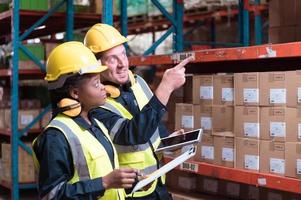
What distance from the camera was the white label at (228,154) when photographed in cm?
376

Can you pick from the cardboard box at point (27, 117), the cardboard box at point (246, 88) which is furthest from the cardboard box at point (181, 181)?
the cardboard box at point (27, 117)

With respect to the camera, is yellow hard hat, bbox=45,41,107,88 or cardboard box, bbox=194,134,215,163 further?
cardboard box, bbox=194,134,215,163

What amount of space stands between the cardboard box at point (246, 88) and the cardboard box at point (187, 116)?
0.43m

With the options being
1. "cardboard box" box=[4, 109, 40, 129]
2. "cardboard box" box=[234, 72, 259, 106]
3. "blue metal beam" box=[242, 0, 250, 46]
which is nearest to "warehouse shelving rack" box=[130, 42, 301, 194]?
"cardboard box" box=[234, 72, 259, 106]

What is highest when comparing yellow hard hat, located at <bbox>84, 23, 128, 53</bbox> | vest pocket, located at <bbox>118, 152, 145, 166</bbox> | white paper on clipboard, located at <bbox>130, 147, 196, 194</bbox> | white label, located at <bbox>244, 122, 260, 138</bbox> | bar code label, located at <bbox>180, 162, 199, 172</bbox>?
yellow hard hat, located at <bbox>84, 23, 128, 53</bbox>

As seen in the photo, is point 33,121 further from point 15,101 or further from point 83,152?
point 83,152

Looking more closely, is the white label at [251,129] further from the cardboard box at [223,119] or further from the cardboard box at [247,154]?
the cardboard box at [223,119]

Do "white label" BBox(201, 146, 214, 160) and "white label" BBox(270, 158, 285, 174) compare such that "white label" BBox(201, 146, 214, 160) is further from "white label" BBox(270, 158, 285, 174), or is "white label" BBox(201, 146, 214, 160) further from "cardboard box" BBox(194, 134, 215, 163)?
"white label" BBox(270, 158, 285, 174)

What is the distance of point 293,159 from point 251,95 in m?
0.52

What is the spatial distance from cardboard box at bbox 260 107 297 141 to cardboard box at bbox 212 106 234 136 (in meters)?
0.29

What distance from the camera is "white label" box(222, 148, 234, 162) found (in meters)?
3.76

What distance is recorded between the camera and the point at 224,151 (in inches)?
151

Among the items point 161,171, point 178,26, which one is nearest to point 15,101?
point 178,26

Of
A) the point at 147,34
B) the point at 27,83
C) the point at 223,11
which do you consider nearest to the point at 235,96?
the point at 27,83
